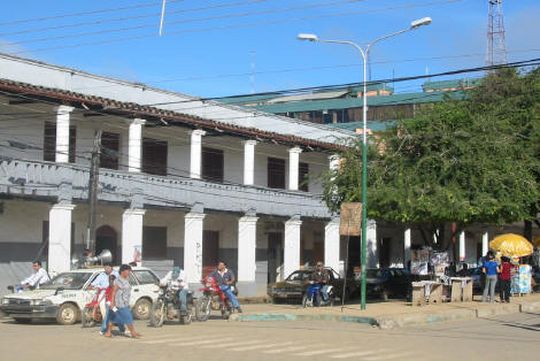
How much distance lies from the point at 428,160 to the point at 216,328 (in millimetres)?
10595

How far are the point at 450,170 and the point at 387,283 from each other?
904 centimetres

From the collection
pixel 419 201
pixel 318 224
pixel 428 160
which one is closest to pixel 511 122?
pixel 428 160

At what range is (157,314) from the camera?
63.3 feet

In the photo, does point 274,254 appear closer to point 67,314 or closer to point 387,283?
point 387,283

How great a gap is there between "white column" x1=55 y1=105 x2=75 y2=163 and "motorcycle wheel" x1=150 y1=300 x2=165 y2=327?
10.3 meters

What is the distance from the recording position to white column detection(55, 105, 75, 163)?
27.7 meters

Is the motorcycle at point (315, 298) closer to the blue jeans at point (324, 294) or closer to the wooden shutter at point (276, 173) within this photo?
the blue jeans at point (324, 294)

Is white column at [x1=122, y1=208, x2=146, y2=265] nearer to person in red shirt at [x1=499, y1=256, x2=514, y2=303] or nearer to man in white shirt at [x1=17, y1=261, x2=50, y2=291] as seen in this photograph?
man in white shirt at [x1=17, y1=261, x2=50, y2=291]

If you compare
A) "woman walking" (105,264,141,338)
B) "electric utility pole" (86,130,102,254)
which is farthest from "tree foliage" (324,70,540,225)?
"woman walking" (105,264,141,338)

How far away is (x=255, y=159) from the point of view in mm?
39500

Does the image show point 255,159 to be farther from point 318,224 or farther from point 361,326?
point 361,326

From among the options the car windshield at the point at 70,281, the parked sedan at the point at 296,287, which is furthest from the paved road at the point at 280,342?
the parked sedan at the point at 296,287

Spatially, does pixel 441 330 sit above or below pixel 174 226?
below

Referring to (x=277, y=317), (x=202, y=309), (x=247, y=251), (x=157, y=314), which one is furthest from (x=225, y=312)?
(x=247, y=251)
